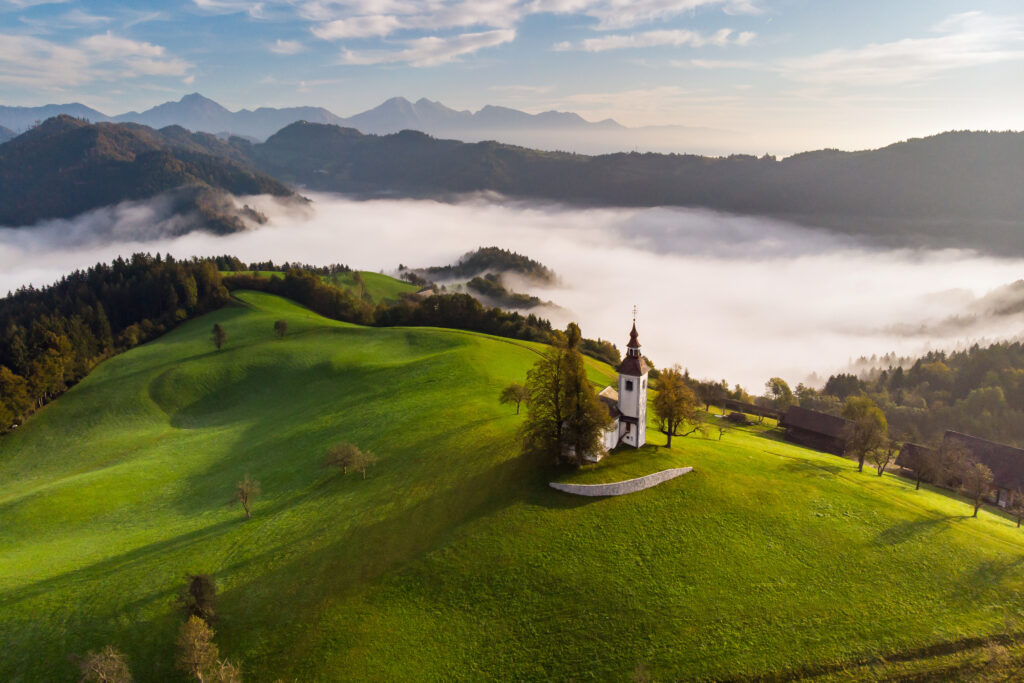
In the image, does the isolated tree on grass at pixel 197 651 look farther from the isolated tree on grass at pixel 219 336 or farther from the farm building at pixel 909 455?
the isolated tree on grass at pixel 219 336

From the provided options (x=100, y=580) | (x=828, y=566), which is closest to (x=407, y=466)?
(x=100, y=580)

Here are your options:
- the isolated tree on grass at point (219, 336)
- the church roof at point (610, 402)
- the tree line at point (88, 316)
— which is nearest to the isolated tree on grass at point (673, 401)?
the church roof at point (610, 402)

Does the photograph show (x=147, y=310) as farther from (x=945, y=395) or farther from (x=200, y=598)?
(x=945, y=395)

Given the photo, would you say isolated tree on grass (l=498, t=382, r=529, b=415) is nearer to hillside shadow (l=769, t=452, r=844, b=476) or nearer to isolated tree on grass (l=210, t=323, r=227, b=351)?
hillside shadow (l=769, t=452, r=844, b=476)

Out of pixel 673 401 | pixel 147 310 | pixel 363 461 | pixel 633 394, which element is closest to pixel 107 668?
pixel 363 461

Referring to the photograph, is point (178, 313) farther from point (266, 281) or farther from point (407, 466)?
point (407, 466)
